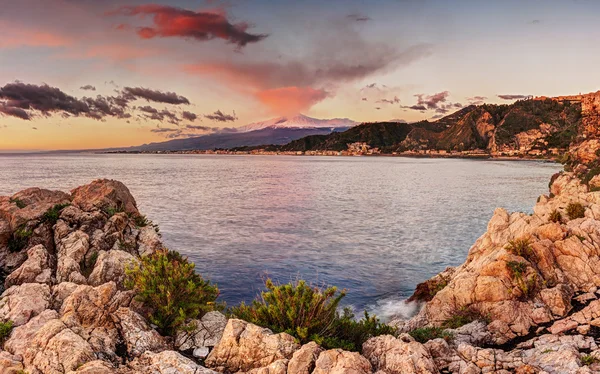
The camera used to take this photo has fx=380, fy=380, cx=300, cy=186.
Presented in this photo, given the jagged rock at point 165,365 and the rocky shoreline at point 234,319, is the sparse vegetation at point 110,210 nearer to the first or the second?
the rocky shoreline at point 234,319

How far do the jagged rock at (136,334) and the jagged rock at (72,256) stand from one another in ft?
14.7

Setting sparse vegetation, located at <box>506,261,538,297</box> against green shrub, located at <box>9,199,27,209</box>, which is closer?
sparse vegetation, located at <box>506,261,538,297</box>

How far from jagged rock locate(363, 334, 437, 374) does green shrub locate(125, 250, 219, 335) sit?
186 inches

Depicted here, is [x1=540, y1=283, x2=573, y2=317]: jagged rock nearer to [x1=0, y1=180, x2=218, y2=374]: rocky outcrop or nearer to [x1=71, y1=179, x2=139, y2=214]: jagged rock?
[x1=0, y1=180, x2=218, y2=374]: rocky outcrop

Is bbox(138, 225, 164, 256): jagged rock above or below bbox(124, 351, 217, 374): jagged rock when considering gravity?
above

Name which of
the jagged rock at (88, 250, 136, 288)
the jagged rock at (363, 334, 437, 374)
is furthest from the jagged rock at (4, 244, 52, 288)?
the jagged rock at (363, 334, 437, 374)

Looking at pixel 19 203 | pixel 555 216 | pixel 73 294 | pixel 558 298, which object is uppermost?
pixel 19 203

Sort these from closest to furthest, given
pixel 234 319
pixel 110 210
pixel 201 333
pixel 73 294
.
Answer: pixel 234 319 < pixel 73 294 < pixel 201 333 < pixel 110 210

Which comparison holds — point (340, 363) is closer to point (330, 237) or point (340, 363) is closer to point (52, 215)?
point (52, 215)

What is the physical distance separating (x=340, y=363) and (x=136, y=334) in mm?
5026

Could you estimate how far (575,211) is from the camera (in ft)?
68.4

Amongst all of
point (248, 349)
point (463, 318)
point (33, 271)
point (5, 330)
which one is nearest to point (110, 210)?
point (33, 271)

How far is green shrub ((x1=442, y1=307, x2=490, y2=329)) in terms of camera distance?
507 inches

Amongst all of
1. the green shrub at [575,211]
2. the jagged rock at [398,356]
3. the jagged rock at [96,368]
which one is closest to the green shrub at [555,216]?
the green shrub at [575,211]
